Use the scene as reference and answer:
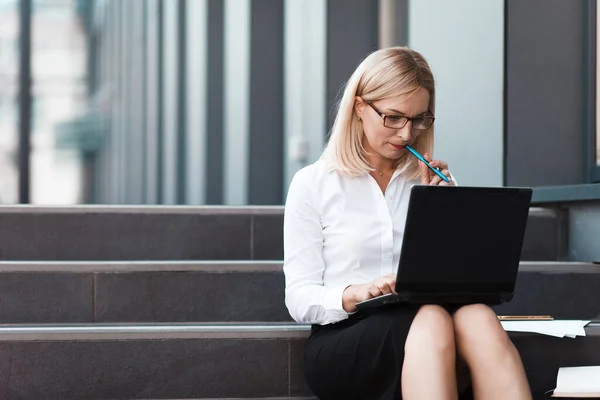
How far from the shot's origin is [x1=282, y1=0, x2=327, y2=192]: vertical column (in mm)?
6129

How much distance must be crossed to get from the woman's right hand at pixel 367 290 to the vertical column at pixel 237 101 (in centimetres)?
509

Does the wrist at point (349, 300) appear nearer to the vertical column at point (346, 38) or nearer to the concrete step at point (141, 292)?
the concrete step at point (141, 292)

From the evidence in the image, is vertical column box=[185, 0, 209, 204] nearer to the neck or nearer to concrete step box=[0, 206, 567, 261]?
concrete step box=[0, 206, 567, 261]

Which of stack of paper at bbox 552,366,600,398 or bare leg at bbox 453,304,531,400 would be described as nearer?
bare leg at bbox 453,304,531,400

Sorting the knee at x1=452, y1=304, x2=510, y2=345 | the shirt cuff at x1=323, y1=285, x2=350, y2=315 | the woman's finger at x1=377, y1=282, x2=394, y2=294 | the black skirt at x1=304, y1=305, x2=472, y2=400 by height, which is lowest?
the black skirt at x1=304, y1=305, x2=472, y2=400

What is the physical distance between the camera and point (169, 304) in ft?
9.18

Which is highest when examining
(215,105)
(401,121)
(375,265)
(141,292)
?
(215,105)

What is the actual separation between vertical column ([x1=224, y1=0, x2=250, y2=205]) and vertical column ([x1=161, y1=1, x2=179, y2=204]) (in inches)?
73.9

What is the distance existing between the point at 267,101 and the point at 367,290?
16.9 ft

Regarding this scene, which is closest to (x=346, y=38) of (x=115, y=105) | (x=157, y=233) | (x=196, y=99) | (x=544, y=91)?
(x=544, y=91)

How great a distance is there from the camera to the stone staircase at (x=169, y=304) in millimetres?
Result: 2365

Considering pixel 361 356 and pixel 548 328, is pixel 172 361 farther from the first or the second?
pixel 548 328

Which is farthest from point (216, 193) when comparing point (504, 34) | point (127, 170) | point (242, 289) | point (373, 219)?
point (373, 219)

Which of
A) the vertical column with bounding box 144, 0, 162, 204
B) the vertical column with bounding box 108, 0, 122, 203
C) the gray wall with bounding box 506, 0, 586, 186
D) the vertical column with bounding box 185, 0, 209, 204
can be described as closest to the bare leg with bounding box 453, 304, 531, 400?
the gray wall with bounding box 506, 0, 586, 186
